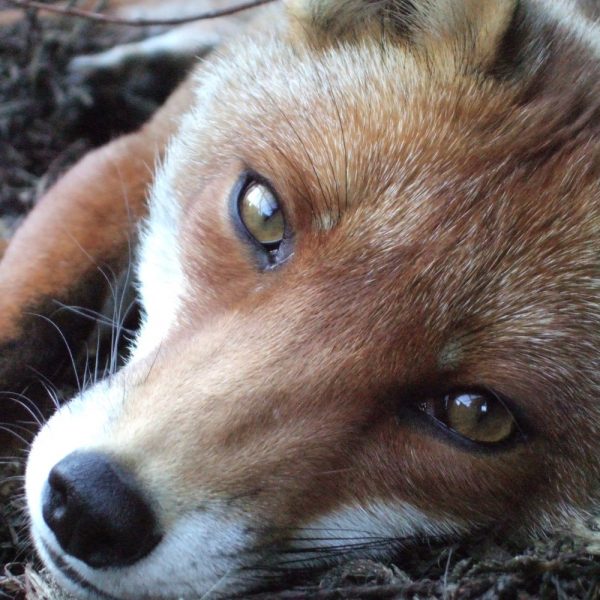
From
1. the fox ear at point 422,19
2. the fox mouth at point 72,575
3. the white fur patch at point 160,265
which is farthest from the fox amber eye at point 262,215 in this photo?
the fox mouth at point 72,575

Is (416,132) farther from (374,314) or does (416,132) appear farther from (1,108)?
(1,108)

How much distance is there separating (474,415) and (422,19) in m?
1.61

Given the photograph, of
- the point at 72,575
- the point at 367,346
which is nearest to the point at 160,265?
the point at 367,346

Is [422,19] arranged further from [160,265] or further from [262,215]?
[160,265]

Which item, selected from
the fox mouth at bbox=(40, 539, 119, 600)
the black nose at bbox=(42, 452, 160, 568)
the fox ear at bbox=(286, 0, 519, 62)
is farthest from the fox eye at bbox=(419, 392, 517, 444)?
the fox ear at bbox=(286, 0, 519, 62)

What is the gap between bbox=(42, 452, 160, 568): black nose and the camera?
2.25 meters

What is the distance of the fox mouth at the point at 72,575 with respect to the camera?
8.01ft

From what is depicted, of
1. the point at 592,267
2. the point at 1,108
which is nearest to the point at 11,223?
the point at 1,108

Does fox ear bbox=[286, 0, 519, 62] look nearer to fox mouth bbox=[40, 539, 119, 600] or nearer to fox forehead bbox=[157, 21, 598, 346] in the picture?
fox forehead bbox=[157, 21, 598, 346]

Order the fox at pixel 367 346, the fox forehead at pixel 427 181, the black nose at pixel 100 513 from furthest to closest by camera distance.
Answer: the fox forehead at pixel 427 181 → the fox at pixel 367 346 → the black nose at pixel 100 513

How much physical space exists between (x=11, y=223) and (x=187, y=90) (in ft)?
4.35

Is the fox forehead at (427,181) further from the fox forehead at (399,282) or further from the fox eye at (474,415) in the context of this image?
the fox eye at (474,415)

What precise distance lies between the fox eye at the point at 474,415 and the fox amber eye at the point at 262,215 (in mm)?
781

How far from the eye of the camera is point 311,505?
257cm
